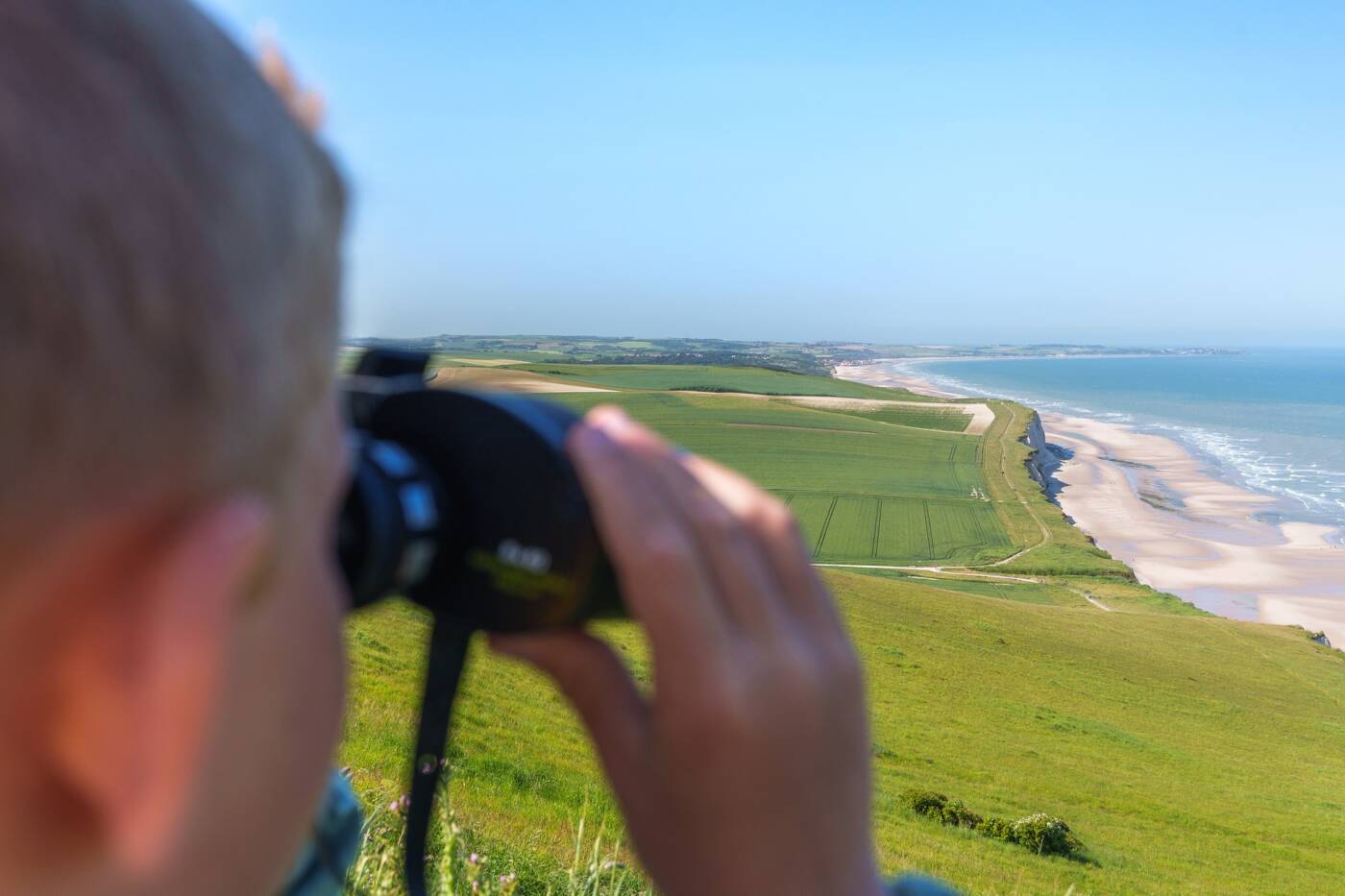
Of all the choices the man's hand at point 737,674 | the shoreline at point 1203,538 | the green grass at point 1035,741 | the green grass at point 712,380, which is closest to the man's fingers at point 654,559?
the man's hand at point 737,674

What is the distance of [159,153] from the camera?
486 millimetres

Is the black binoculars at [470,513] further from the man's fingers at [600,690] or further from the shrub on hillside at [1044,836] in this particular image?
the shrub on hillside at [1044,836]

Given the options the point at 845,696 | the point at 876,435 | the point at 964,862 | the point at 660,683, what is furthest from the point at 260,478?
the point at 876,435

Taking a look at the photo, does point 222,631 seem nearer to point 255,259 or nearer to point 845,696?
point 255,259

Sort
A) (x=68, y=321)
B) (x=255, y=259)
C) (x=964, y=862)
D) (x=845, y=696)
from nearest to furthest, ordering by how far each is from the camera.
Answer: (x=68, y=321) → (x=255, y=259) → (x=845, y=696) → (x=964, y=862)

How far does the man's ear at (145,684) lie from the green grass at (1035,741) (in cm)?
302

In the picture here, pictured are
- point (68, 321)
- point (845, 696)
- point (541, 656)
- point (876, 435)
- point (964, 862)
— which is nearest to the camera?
point (68, 321)

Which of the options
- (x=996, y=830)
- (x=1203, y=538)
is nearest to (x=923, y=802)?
(x=996, y=830)

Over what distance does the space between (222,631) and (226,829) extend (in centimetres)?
14

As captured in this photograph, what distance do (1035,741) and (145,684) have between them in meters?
24.3

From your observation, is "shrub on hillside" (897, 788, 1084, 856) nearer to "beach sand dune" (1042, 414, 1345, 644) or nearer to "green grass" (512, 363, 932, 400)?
"beach sand dune" (1042, 414, 1345, 644)

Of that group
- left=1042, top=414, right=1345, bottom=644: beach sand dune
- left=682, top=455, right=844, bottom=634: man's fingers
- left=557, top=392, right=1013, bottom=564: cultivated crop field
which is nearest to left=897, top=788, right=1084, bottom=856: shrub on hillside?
left=682, top=455, right=844, bottom=634: man's fingers

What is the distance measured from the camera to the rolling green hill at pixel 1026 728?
912 cm

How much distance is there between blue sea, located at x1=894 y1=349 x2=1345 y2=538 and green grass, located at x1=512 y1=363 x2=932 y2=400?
3237 centimetres
